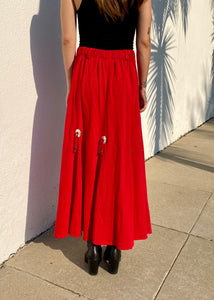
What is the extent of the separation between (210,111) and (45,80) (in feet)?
23.1

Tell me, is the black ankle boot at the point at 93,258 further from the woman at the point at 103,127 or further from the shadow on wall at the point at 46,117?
the shadow on wall at the point at 46,117

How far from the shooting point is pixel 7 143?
214 centimetres

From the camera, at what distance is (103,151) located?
1936 millimetres

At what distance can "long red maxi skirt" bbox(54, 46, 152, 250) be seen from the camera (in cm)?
Answer: 188

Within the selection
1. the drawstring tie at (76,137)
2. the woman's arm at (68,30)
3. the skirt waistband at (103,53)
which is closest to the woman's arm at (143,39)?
the skirt waistband at (103,53)

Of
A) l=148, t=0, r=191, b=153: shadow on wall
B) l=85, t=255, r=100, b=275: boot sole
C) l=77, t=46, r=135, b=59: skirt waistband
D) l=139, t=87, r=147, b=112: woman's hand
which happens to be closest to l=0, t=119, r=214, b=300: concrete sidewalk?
l=85, t=255, r=100, b=275: boot sole

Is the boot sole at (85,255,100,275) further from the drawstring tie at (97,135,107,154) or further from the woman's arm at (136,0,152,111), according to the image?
the woman's arm at (136,0,152,111)

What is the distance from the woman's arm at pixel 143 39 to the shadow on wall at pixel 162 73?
2454mm

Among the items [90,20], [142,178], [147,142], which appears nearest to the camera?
[90,20]

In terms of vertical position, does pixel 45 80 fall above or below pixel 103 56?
below

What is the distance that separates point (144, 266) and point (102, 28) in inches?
65.0

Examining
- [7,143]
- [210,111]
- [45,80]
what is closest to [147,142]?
[45,80]

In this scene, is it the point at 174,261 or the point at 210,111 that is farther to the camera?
the point at 210,111

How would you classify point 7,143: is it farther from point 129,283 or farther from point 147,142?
point 147,142
